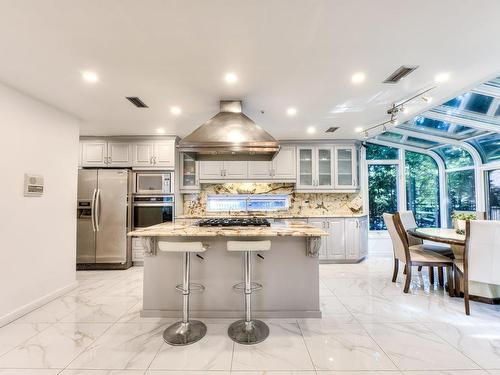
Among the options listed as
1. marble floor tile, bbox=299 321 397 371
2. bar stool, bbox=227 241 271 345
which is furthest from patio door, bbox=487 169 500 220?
bar stool, bbox=227 241 271 345

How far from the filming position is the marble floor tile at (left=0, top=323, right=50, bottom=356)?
7.30ft

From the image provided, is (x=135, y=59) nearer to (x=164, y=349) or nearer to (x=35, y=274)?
(x=164, y=349)

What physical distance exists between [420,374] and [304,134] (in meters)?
3.85

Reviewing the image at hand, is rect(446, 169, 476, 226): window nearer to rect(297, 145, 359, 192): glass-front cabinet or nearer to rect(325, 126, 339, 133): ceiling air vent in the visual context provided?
rect(297, 145, 359, 192): glass-front cabinet

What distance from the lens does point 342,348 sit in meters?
2.17

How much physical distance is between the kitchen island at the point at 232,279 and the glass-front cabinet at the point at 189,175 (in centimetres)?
250

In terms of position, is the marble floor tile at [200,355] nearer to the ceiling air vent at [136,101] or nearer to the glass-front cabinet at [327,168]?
the ceiling air vent at [136,101]

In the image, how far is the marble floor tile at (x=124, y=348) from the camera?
1.96m

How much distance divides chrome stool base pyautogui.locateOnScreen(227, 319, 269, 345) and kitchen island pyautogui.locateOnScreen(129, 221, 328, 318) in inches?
8.1

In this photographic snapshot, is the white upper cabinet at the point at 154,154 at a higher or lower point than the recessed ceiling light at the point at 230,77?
lower

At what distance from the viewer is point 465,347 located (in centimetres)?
216

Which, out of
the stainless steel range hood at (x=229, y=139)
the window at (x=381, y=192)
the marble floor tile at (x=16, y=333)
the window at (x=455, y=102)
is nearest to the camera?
the marble floor tile at (x=16, y=333)

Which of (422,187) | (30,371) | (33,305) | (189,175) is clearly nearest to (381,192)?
(422,187)

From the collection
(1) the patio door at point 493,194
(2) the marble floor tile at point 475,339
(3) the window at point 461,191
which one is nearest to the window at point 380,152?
(3) the window at point 461,191
